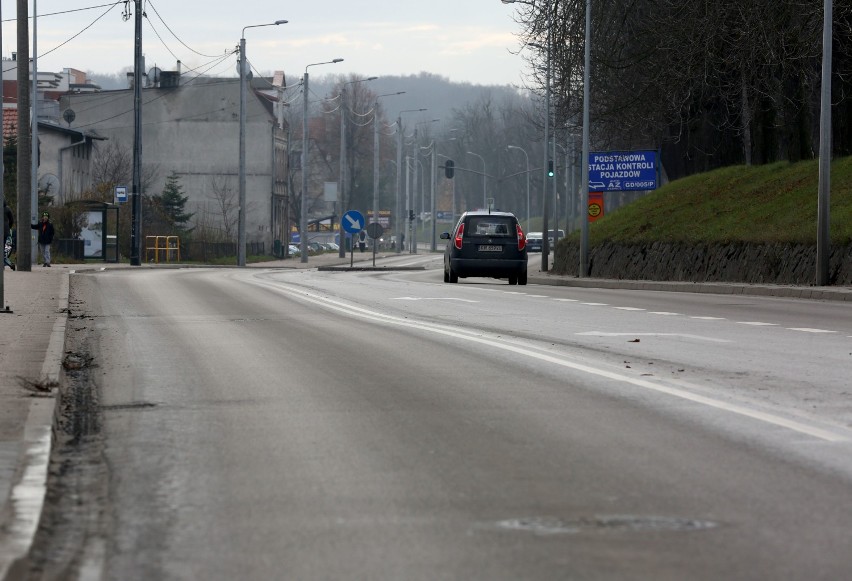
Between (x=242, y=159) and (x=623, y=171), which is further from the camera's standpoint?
(x=242, y=159)

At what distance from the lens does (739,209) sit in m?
39.8

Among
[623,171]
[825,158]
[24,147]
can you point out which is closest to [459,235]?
[623,171]

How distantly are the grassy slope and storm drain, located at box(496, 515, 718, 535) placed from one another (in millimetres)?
26275

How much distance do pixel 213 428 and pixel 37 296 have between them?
17.1 m

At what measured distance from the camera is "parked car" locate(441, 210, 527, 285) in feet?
126

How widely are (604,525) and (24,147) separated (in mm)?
36250

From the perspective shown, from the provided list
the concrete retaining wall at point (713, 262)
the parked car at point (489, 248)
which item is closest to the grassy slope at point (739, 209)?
the concrete retaining wall at point (713, 262)

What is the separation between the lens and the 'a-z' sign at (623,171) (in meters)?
46.1

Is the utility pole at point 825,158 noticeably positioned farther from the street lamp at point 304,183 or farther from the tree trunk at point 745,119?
the street lamp at point 304,183

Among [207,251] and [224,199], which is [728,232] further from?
[224,199]

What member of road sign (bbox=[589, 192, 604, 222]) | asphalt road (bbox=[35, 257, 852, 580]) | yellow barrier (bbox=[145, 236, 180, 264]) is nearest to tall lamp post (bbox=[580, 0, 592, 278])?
road sign (bbox=[589, 192, 604, 222])

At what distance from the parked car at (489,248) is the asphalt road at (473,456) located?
68.4ft

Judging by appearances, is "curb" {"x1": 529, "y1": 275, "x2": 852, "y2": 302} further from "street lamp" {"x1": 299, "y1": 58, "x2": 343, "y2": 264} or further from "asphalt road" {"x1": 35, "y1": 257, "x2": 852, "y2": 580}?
"street lamp" {"x1": 299, "y1": 58, "x2": 343, "y2": 264}

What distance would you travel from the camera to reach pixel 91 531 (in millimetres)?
6023
